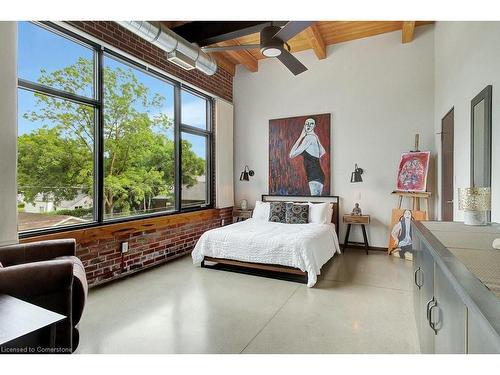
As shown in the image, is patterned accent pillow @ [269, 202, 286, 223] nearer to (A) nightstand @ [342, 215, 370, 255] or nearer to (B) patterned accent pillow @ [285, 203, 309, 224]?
(B) patterned accent pillow @ [285, 203, 309, 224]

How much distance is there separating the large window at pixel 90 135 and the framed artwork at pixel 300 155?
6.19 feet

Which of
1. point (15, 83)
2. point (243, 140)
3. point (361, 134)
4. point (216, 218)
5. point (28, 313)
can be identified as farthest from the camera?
point (243, 140)

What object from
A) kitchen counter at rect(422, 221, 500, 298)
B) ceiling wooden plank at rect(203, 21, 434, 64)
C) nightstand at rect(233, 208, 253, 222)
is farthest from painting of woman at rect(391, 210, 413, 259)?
ceiling wooden plank at rect(203, 21, 434, 64)

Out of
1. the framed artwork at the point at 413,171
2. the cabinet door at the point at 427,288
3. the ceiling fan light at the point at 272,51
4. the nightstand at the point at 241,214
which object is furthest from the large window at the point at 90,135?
the framed artwork at the point at 413,171

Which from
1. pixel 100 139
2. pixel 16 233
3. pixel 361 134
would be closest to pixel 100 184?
pixel 100 139

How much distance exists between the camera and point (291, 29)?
2.68 m

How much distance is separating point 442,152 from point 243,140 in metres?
3.58

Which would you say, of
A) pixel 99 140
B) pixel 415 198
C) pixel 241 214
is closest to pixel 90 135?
pixel 99 140

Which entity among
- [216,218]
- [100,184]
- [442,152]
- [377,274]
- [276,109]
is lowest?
[377,274]

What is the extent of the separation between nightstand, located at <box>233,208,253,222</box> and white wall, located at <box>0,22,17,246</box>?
382 cm

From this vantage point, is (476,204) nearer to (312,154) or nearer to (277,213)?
(277,213)

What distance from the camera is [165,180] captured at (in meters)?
4.59

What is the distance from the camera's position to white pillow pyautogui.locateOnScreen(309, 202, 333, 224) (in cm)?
476
